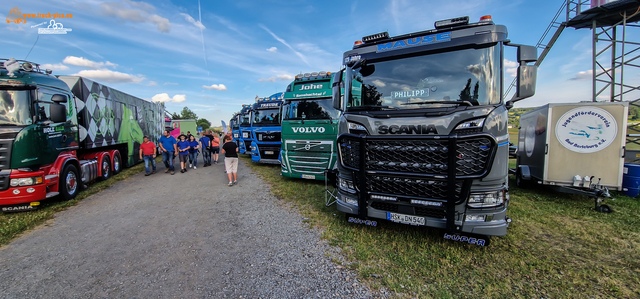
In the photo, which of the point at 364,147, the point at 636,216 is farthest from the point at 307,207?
the point at 636,216

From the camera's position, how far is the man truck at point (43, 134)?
5.28 meters

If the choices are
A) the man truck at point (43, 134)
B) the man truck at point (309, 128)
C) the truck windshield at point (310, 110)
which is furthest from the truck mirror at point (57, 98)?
the truck windshield at point (310, 110)

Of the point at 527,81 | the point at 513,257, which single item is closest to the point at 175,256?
the point at 513,257

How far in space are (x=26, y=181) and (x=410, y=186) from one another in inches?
299

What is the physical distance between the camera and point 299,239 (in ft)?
13.8

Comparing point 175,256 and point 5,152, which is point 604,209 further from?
point 5,152

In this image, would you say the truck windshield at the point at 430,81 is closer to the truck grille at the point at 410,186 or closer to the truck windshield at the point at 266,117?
the truck grille at the point at 410,186

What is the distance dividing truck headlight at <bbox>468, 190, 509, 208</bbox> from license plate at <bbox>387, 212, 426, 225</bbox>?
2.18ft

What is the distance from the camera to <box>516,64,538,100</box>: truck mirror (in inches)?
135

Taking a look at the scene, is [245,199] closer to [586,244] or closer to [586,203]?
[586,244]

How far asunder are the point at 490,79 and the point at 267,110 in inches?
413

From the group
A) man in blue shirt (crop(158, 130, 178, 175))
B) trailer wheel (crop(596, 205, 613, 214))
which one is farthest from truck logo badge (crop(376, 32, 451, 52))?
man in blue shirt (crop(158, 130, 178, 175))

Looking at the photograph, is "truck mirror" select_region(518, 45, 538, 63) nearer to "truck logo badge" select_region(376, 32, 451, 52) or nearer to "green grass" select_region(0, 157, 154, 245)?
"truck logo badge" select_region(376, 32, 451, 52)

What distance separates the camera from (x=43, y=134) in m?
5.73
